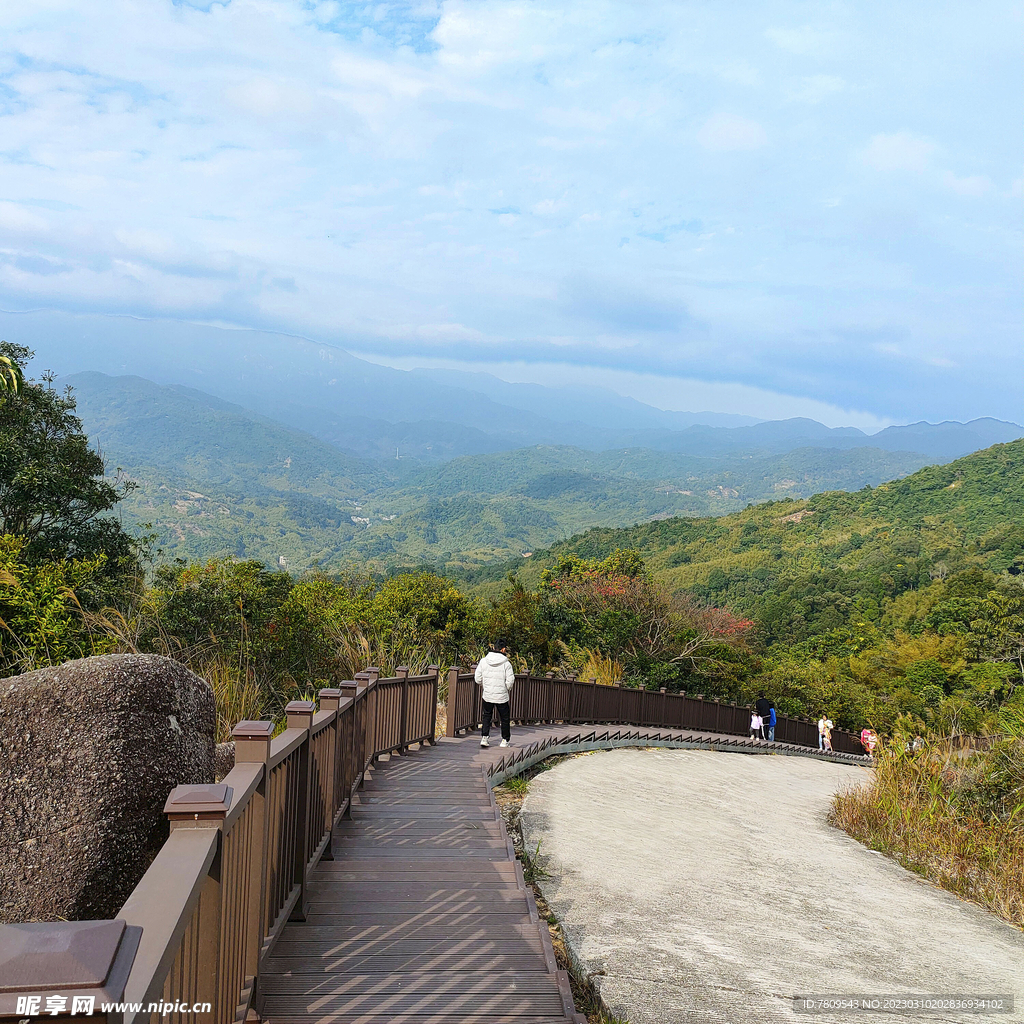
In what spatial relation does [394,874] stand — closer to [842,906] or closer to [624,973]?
[624,973]

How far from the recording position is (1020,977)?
571 centimetres

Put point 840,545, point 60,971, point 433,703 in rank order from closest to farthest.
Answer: point 60,971 → point 433,703 → point 840,545

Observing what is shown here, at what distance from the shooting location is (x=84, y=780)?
3.80m

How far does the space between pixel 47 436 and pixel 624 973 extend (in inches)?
570

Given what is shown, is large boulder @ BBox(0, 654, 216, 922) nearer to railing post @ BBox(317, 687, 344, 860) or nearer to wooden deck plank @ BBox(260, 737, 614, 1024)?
wooden deck plank @ BBox(260, 737, 614, 1024)

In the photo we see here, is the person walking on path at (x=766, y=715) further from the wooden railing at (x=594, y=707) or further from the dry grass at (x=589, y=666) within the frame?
the dry grass at (x=589, y=666)

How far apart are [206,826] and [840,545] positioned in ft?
333

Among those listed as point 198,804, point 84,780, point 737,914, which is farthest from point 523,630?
point 198,804

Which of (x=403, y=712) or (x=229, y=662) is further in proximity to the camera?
(x=229, y=662)

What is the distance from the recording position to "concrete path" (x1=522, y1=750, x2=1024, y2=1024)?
4855mm

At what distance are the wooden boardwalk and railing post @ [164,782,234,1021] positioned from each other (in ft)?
4.82

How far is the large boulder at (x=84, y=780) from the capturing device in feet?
12.1

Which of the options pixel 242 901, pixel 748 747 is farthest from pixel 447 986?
pixel 748 747

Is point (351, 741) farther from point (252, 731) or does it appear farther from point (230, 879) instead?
point (230, 879)
